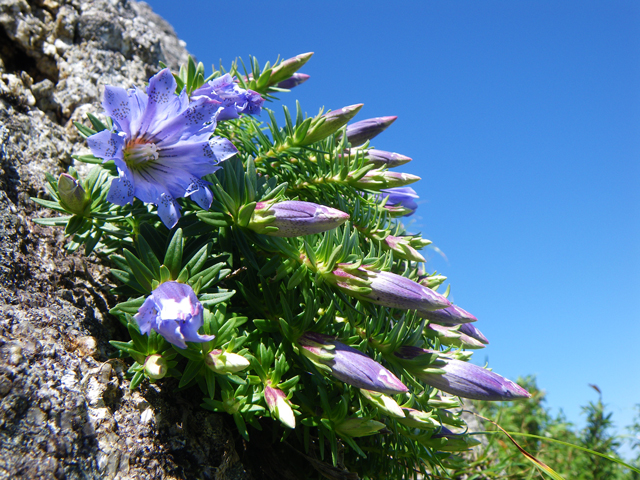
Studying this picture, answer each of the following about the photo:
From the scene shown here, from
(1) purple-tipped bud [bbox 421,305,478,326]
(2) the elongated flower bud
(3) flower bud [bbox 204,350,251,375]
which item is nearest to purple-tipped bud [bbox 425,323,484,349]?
(1) purple-tipped bud [bbox 421,305,478,326]

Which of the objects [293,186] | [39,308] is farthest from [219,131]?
[39,308]

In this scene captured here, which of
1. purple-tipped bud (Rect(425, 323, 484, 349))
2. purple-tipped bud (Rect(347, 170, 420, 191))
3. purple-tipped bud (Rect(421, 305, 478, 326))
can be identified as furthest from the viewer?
purple-tipped bud (Rect(347, 170, 420, 191))

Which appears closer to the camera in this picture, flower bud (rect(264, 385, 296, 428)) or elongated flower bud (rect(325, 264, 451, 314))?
flower bud (rect(264, 385, 296, 428))

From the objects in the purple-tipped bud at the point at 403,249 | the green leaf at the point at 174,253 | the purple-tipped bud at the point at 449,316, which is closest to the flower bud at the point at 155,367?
the green leaf at the point at 174,253

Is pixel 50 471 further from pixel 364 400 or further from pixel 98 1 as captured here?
pixel 98 1

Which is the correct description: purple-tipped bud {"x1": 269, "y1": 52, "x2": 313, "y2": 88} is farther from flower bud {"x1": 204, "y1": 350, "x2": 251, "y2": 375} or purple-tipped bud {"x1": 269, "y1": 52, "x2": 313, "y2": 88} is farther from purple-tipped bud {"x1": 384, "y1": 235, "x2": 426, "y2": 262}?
flower bud {"x1": 204, "y1": 350, "x2": 251, "y2": 375}

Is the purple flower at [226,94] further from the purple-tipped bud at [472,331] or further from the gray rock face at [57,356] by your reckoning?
the purple-tipped bud at [472,331]
